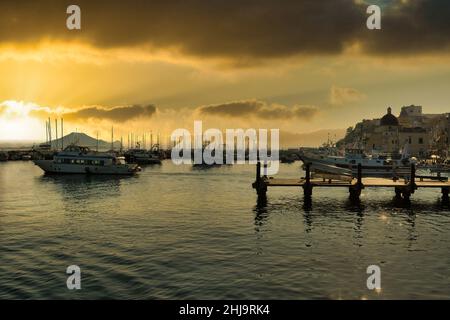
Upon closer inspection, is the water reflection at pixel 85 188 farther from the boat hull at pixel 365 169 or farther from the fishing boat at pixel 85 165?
the boat hull at pixel 365 169

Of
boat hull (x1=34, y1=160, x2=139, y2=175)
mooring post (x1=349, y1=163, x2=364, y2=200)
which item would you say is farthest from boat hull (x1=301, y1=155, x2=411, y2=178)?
boat hull (x1=34, y1=160, x2=139, y2=175)

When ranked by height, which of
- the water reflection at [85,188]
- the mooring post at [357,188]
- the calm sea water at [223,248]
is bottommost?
the calm sea water at [223,248]

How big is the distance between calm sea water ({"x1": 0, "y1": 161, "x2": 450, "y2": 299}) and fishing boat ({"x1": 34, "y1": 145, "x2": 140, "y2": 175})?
4004 centimetres

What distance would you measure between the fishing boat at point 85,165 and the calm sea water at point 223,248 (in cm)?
4004

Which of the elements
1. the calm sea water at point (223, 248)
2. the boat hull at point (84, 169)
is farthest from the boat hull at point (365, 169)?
the boat hull at point (84, 169)

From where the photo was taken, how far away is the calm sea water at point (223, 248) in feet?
67.2

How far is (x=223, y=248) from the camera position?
1096 inches

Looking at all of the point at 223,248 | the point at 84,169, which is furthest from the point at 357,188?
the point at 84,169

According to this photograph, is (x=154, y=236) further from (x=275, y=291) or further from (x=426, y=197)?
(x=426, y=197)

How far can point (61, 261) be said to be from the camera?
25094 millimetres

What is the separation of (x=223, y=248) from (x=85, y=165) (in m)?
71.5

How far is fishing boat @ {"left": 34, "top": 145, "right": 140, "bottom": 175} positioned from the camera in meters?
91.2

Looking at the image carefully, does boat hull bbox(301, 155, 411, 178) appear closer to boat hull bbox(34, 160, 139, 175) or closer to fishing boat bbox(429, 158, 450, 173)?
fishing boat bbox(429, 158, 450, 173)

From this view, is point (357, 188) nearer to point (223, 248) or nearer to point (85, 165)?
point (223, 248)
